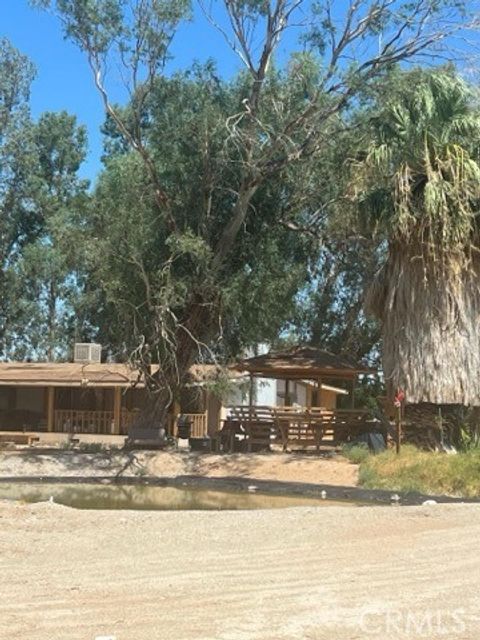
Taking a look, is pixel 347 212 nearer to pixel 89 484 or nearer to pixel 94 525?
pixel 89 484

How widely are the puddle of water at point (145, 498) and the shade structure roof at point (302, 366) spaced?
7.64 metres

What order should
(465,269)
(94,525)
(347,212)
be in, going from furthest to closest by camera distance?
(347,212) < (465,269) < (94,525)

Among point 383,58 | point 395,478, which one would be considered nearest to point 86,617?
point 395,478

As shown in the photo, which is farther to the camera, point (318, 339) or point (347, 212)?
point (318, 339)

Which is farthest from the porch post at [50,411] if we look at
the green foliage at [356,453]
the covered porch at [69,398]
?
the green foliage at [356,453]

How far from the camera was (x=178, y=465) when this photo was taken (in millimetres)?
24391

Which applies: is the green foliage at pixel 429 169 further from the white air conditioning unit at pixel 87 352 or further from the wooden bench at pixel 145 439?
the white air conditioning unit at pixel 87 352

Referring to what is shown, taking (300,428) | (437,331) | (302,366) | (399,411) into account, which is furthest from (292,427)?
(437,331)

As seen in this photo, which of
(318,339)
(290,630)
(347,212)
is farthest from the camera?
(318,339)

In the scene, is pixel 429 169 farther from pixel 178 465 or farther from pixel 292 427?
pixel 178 465

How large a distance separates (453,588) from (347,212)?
20258 mm

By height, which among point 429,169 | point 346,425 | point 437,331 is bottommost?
point 346,425

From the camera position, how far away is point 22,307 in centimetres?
4291

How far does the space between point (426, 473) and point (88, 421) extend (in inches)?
757
